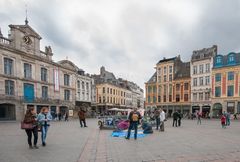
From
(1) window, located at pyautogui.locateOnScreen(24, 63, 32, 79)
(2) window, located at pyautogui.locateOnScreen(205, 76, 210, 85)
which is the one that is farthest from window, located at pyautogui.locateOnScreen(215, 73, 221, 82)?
(1) window, located at pyautogui.locateOnScreen(24, 63, 32, 79)

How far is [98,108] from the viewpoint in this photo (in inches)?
2581

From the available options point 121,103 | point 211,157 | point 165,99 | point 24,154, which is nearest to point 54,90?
point 165,99

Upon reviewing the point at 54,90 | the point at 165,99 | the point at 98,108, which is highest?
the point at 54,90

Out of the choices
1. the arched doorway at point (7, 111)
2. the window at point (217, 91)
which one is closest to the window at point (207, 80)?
the window at point (217, 91)

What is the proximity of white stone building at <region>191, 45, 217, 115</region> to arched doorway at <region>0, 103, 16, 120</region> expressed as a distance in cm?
3668

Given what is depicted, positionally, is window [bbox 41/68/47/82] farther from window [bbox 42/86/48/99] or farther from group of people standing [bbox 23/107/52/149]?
group of people standing [bbox 23/107/52/149]

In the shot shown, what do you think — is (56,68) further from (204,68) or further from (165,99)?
(204,68)

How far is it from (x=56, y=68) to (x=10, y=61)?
31.2 ft

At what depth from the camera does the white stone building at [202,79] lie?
141 ft

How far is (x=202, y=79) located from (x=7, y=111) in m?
39.1

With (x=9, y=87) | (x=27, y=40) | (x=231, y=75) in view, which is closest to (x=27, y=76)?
(x=9, y=87)

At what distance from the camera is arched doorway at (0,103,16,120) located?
94.4 ft

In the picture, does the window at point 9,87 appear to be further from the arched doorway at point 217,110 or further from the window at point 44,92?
the arched doorway at point 217,110

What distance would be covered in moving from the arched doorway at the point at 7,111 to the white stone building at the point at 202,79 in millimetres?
36682
